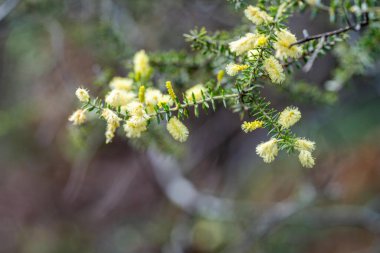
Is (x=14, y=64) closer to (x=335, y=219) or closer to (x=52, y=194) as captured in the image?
(x=52, y=194)

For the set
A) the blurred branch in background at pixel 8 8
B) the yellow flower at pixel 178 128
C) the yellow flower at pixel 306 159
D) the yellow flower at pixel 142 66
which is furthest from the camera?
the blurred branch in background at pixel 8 8

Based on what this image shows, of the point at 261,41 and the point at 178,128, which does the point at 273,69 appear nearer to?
the point at 261,41

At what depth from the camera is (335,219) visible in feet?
11.9

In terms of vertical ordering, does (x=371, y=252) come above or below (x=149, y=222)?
below

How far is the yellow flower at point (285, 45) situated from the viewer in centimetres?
122

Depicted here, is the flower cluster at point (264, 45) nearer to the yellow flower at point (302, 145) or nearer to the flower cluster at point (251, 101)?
the flower cluster at point (251, 101)

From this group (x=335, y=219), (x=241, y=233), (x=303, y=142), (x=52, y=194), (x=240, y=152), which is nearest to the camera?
(x=303, y=142)

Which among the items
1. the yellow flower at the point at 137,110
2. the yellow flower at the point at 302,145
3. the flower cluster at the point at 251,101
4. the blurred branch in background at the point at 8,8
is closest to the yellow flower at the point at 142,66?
the flower cluster at the point at 251,101

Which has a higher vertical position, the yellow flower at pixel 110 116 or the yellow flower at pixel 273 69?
the yellow flower at pixel 273 69

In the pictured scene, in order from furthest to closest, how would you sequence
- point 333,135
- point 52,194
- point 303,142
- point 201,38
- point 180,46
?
point 52,194
point 333,135
point 180,46
point 201,38
point 303,142

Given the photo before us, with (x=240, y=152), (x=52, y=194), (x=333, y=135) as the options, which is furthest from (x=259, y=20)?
(x=52, y=194)

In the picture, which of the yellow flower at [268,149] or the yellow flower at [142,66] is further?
the yellow flower at [142,66]

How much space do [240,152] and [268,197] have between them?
74 centimetres

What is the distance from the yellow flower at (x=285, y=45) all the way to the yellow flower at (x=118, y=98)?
0.51m
